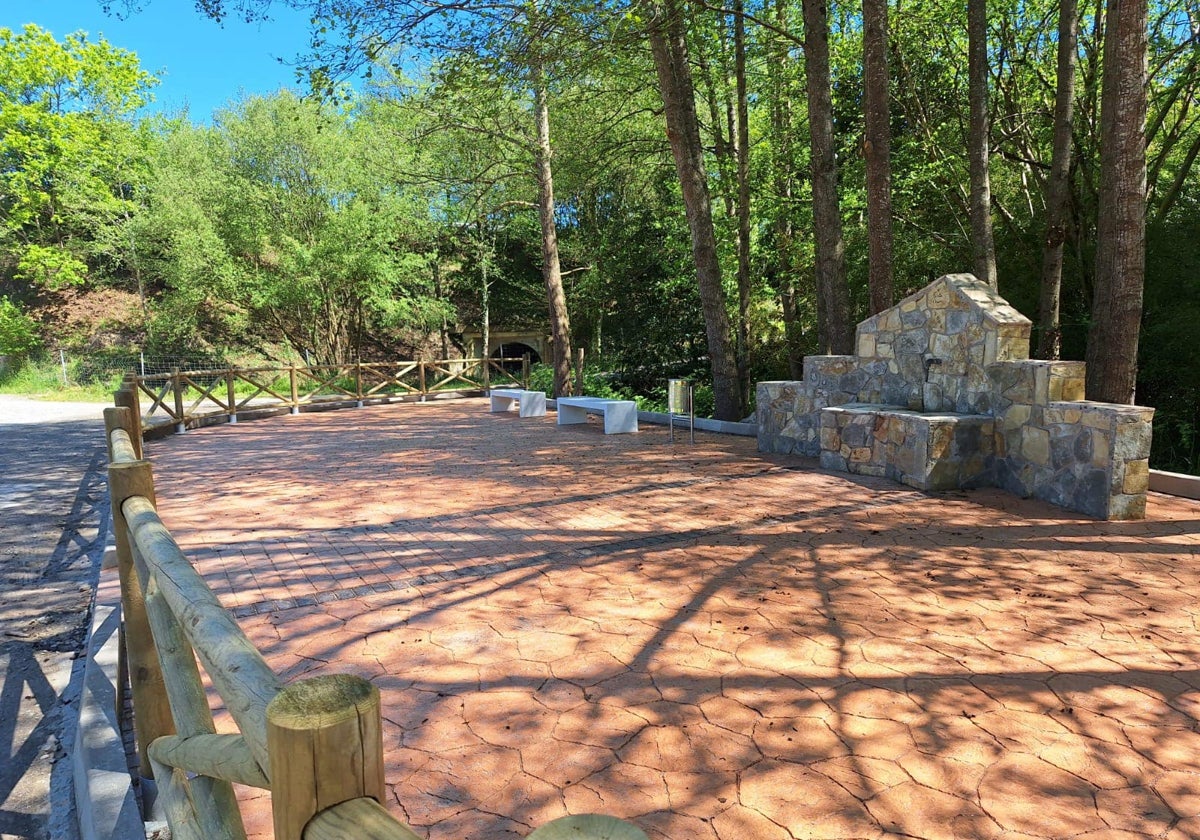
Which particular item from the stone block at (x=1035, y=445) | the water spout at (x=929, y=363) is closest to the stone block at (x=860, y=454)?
the water spout at (x=929, y=363)

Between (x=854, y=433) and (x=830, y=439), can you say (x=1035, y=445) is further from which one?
(x=830, y=439)

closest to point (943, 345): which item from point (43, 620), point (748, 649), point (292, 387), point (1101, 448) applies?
point (1101, 448)

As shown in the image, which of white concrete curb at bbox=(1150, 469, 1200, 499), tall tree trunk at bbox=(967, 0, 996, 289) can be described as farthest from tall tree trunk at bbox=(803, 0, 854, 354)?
white concrete curb at bbox=(1150, 469, 1200, 499)

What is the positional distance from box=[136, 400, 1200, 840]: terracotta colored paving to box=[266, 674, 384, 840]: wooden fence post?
1422mm

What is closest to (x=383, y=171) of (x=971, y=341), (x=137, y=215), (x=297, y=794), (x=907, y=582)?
(x=137, y=215)

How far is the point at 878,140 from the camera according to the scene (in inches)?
304

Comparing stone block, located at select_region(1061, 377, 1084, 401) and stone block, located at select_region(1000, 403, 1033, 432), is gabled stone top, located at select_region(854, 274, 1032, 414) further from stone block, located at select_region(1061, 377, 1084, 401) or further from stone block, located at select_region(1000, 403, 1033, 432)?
stone block, located at select_region(1061, 377, 1084, 401)

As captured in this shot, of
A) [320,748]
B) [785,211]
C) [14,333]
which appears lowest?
[320,748]

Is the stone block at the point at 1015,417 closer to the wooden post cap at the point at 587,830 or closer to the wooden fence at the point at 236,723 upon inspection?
the wooden fence at the point at 236,723

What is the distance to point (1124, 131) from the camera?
5648 millimetres

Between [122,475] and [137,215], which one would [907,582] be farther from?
[137,215]

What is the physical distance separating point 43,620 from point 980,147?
31.9ft

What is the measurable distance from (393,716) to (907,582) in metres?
2.82

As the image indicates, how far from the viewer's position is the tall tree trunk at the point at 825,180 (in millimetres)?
8398
